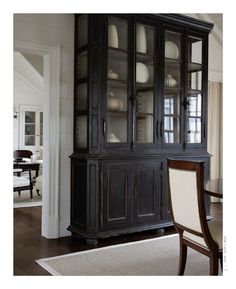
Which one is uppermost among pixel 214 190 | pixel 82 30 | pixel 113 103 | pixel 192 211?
pixel 82 30

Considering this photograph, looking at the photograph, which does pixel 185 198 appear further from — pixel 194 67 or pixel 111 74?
pixel 194 67

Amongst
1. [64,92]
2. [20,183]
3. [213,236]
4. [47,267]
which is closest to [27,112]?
[20,183]

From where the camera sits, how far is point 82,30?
3.70 meters

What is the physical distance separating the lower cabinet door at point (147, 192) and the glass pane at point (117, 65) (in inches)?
38.1

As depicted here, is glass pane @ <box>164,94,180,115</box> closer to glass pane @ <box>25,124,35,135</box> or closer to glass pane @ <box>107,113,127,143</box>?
glass pane @ <box>107,113,127,143</box>

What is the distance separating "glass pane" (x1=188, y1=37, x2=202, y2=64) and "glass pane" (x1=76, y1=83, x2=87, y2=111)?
1.46m

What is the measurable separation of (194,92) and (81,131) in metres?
1.53

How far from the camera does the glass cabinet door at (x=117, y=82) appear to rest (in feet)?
11.7

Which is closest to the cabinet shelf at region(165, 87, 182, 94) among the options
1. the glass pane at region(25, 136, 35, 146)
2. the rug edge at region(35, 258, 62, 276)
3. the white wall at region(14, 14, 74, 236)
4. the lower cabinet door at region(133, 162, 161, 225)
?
the lower cabinet door at region(133, 162, 161, 225)

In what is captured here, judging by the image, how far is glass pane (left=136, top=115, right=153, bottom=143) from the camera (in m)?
3.78

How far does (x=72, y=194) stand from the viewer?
373cm
